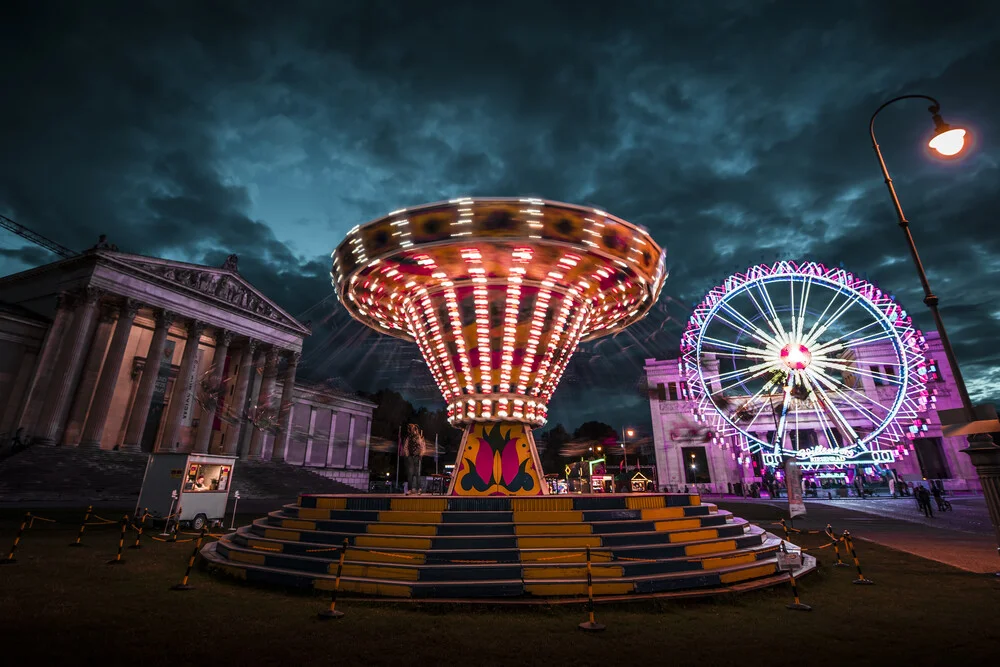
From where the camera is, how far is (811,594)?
7.95 meters

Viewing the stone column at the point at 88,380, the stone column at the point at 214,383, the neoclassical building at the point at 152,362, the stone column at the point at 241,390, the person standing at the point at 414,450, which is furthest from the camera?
the person standing at the point at 414,450

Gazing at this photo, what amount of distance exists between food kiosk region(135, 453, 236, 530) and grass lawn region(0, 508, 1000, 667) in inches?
320

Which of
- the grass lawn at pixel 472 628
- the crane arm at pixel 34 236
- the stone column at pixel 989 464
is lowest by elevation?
the grass lawn at pixel 472 628

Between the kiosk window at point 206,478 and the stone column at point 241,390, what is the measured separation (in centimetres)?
2748

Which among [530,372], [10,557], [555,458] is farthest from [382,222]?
[555,458]

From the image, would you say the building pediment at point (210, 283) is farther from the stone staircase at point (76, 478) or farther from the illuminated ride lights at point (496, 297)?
the illuminated ride lights at point (496, 297)

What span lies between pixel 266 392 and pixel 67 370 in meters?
16.5

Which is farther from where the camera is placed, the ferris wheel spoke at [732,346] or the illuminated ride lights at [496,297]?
the ferris wheel spoke at [732,346]

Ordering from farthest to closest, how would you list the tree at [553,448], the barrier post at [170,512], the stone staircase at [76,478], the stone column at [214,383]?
the tree at [553,448], the stone column at [214,383], the stone staircase at [76,478], the barrier post at [170,512]

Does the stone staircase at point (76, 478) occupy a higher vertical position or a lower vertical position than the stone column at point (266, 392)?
lower

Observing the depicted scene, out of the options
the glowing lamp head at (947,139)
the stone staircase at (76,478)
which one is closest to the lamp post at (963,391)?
the glowing lamp head at (947,139)

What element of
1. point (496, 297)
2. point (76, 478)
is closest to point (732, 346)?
point (496, 297)

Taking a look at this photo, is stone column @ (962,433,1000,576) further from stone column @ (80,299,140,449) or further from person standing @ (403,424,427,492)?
person standing @ (403,424,427,492)

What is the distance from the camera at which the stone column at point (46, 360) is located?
3105cm
